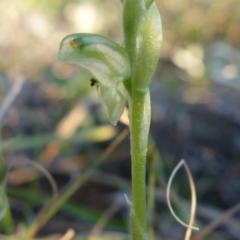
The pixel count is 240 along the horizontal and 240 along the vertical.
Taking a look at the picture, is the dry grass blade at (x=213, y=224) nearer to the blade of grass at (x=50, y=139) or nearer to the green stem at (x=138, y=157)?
the green stem at (x=138, y=157)

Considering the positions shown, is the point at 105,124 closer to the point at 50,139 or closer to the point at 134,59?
the point at 50,139

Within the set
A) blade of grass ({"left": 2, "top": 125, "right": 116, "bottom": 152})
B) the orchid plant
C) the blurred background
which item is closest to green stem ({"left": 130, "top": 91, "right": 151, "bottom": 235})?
the orchid plant

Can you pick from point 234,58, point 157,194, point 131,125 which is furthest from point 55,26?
point 131,125

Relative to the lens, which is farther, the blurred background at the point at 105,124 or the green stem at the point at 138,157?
the blurred background at the point at 105,124

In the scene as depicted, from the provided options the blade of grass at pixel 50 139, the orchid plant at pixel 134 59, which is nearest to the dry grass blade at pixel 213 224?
the orchid plant at pixel 134 59

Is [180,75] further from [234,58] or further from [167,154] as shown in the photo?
[167,154]

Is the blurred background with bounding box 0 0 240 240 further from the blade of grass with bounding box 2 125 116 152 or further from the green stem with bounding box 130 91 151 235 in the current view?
the green stem with bounding box 130 91 151 235
